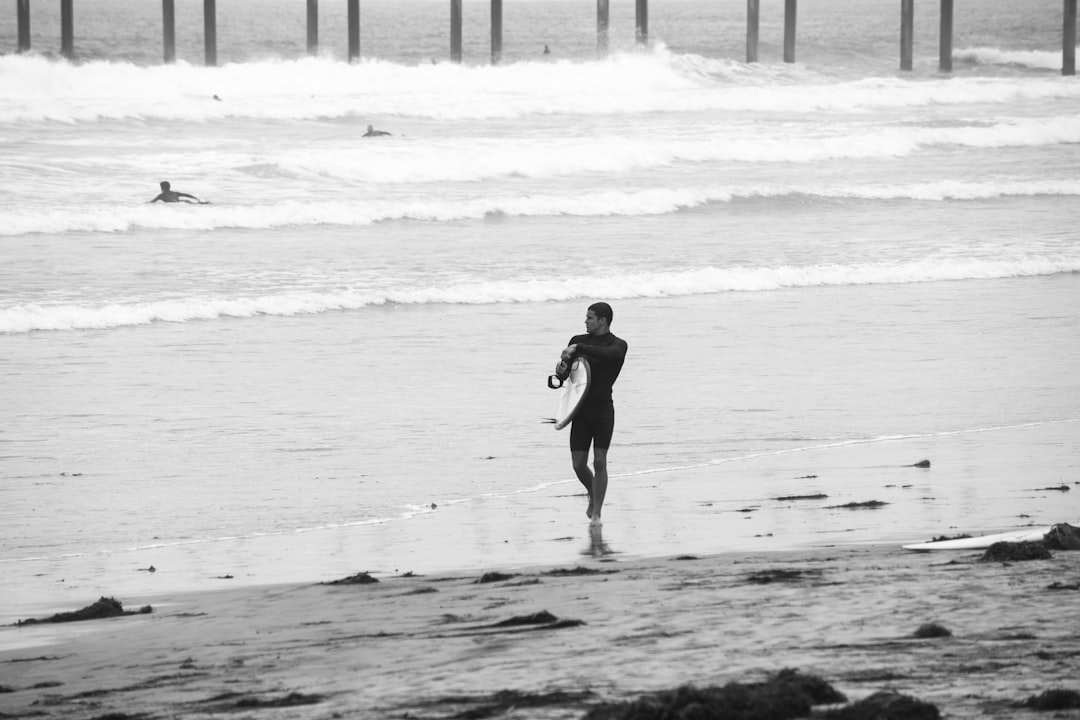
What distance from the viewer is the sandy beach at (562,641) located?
453cm

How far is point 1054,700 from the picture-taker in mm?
4086

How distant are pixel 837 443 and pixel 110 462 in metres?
4.71

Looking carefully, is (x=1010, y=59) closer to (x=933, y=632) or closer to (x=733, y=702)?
(x=933, y=632)

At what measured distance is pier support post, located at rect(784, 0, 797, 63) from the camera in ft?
161

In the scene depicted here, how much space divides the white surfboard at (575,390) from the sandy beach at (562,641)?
5.96 ft

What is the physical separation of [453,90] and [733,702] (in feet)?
147

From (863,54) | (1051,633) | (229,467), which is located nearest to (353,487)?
(229,467)

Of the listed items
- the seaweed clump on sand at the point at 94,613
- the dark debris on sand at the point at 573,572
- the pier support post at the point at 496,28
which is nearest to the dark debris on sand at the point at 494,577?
the dark debris on sand at the point at 573,572

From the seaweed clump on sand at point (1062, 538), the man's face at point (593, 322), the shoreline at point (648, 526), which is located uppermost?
the man's face at point (593, 322)

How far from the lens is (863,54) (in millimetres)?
74125

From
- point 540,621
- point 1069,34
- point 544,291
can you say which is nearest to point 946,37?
point 1069,34

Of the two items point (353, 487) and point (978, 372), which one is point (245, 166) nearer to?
point (978, 372)

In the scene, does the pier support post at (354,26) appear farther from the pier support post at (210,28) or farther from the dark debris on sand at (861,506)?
the dark debris on sand at (861,506)

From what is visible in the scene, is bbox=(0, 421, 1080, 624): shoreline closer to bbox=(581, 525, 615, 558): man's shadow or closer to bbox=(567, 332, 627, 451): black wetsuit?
bbox=(581, 525, 615, 558): man's shadow
